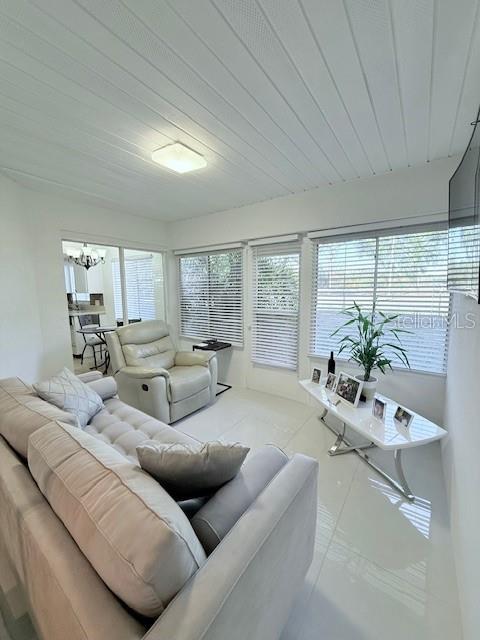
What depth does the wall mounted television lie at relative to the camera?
1019mm

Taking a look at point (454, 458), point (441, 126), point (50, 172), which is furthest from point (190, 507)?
point (50, 172)

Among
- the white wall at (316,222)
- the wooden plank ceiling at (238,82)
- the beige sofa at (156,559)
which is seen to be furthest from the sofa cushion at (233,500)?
the white wall at (316,222)

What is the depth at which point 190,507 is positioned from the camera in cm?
105

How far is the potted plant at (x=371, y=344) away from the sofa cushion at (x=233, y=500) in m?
1.36

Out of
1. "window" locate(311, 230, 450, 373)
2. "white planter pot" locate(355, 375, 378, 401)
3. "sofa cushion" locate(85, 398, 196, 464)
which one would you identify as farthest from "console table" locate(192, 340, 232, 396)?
"white planter pot" locate(355, 375, 378, 401)

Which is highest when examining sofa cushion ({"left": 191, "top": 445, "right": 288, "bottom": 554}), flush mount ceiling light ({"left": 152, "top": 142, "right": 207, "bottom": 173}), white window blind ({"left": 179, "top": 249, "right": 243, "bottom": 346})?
flush mount ceiling light ({"left": 152, "top": 142, "right": 207, "bottom": 173})

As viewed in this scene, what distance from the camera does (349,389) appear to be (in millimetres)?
2283

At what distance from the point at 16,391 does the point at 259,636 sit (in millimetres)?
1724

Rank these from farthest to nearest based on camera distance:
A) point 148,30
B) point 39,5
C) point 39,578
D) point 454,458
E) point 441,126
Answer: point 441,126, point 454,458, point 148,30, point 39,5, point 39,578

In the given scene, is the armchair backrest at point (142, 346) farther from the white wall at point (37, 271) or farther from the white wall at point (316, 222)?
the white wall at point (316, 222)

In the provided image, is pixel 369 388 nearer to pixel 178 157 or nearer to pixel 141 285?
pixel 178 157

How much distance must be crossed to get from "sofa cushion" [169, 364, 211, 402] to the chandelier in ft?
6.54

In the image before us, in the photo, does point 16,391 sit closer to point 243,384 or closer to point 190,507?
point 190,507

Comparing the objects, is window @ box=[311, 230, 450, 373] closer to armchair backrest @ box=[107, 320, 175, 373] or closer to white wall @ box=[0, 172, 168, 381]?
armchair backrest @ box=[107, 320, 175, 373]
